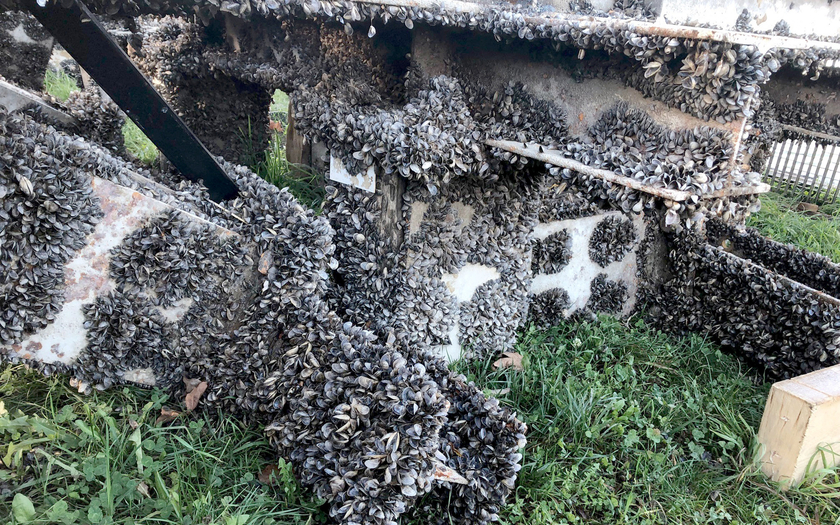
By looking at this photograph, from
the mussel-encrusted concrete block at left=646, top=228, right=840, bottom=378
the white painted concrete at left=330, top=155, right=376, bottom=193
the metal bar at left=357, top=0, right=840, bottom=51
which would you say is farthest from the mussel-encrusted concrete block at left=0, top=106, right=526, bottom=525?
the mussel-encrusted concrete block at left=646, top=228, right=840, bottom=378

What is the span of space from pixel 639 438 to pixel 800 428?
937mm

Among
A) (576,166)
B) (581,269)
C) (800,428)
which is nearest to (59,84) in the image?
(581,269)

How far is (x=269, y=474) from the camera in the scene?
3186 mm

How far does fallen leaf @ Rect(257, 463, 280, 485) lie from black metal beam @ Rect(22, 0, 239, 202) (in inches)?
67.4

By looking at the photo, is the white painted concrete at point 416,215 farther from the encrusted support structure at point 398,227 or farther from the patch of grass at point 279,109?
the patch of grass at point 279,109

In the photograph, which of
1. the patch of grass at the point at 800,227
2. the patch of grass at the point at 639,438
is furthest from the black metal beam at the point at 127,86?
the patch of grass at the point at 800,227

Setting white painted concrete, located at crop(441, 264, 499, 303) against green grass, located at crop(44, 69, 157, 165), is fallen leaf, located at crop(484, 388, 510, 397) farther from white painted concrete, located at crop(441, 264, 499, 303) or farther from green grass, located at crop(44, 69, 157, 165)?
green grass, located at crop(44, 69, 157, 165)

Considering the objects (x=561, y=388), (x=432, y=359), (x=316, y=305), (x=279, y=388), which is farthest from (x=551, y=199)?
(x=279, y=388)

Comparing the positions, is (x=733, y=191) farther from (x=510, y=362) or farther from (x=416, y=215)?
(x=510, y=362)

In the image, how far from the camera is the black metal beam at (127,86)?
2.91 m

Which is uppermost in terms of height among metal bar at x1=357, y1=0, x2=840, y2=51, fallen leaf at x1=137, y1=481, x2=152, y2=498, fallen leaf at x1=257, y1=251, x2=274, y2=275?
metal bar at x1=357, y1=0, x2=840, y2=51

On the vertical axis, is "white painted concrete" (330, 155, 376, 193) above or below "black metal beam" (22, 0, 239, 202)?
below

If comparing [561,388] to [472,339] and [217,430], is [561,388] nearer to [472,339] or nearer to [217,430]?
[472,339]

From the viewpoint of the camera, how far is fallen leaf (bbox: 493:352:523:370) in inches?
174
